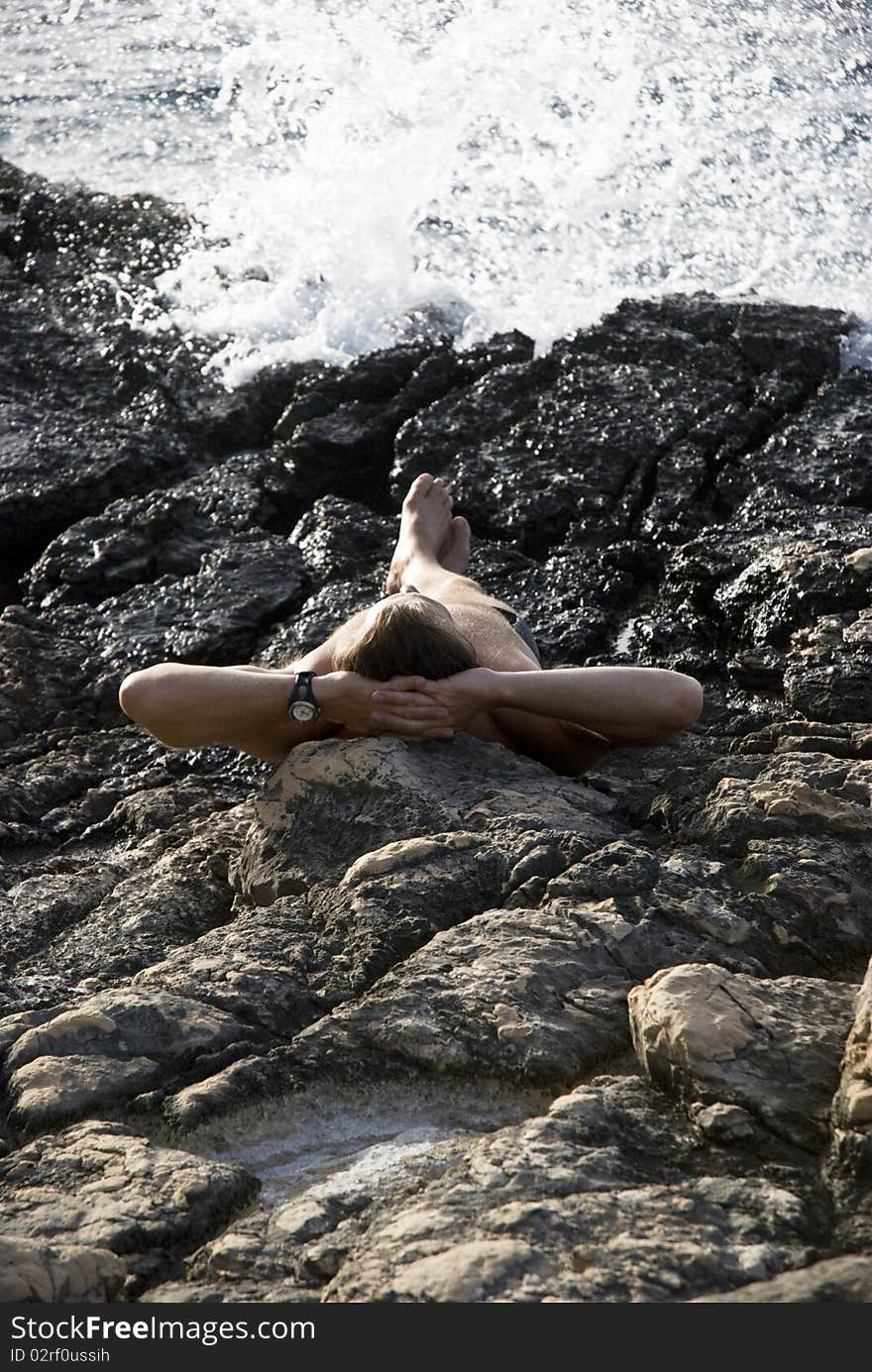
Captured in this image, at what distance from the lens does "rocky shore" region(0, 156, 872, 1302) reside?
1882 mm

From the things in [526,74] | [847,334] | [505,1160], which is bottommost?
[505,1160]

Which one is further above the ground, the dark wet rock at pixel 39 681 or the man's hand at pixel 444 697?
the man's hand at pixel 444 697

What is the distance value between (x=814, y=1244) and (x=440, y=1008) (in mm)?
760

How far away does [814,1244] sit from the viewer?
177 cm

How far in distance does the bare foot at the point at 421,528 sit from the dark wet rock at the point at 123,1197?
96.0 inches

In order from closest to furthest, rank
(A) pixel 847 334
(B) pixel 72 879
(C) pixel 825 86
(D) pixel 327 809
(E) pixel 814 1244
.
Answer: (E) pixel 814 1244
(D) pixel 327 809
(B) pixel 72 879
(A) pixel 847 334
(C) pixel 825 86

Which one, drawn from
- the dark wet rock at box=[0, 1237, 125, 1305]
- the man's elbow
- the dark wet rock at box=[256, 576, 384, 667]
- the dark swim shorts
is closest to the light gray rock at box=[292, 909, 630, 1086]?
the dark wet rock at box=[0, 1237, 125, 1305]

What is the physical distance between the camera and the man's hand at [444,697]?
3.09m

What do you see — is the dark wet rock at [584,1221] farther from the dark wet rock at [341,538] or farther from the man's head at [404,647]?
the dark wet rock at [341,538]

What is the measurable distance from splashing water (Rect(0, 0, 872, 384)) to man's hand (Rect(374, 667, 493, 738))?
103 inches

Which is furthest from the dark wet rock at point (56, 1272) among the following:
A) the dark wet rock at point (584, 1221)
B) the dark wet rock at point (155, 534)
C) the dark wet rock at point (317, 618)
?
the dark wet rock at point (155, 534)

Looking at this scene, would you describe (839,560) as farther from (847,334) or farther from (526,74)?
(526,74)

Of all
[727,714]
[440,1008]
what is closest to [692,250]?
[727,714]

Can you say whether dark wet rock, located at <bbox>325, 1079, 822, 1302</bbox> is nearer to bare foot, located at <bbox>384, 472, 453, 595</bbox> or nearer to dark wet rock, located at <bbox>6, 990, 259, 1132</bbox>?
dark wet rock, located at <bbox>6, 990, 259, 1132</bbox>
